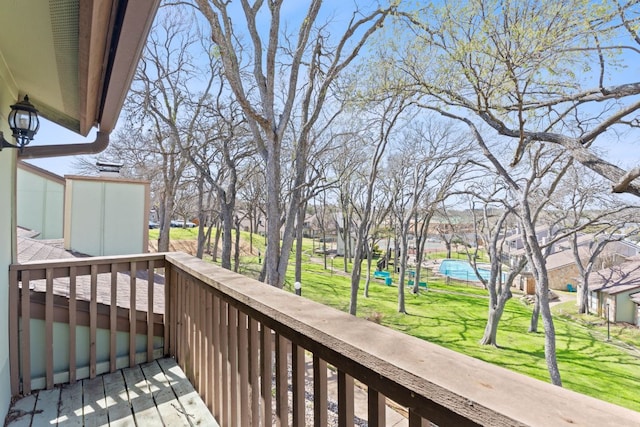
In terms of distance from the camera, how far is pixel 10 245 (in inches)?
90.4

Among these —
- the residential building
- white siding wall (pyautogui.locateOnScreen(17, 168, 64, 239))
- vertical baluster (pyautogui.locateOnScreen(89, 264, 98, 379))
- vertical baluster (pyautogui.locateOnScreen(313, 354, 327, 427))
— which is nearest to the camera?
the residential building

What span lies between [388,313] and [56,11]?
13.7 metres

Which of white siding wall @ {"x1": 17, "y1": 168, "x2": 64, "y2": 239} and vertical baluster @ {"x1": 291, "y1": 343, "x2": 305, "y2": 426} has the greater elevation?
white siding wall @ {"x1": 17, "y1": 168, "x2": 64, "y2": 239}

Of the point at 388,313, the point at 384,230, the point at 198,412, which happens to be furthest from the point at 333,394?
the point at 384,230

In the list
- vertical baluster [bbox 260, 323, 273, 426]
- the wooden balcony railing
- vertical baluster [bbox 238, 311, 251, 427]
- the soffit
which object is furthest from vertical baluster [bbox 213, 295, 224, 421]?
the soffit

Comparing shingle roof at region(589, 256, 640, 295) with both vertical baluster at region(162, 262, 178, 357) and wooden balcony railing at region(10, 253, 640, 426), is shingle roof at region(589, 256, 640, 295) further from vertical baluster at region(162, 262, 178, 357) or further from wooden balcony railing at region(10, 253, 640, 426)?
wooden balcony railing at region(10, 253, 640, 426)

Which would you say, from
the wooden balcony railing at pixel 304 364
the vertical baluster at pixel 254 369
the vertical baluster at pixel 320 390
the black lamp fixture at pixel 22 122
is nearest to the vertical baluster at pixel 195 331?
the wooden balcony railing at pixel 304 364

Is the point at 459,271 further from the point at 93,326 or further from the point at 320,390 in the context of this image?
the point at 320,390

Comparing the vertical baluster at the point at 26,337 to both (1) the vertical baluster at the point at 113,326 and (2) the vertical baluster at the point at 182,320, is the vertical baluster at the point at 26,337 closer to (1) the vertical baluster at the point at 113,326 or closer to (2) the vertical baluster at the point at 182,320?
(1) the vertical baluster at the point at 113,326

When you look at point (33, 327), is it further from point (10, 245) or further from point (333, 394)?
point (333, 394)

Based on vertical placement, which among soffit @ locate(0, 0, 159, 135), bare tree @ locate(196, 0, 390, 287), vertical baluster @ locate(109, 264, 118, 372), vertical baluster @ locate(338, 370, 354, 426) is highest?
bare tree @ locate(196, 0, 390, 287)

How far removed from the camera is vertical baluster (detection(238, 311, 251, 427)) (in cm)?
148

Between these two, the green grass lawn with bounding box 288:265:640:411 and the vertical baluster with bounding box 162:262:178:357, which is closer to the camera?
the vertical baluster with bounding box 162:262:178:357

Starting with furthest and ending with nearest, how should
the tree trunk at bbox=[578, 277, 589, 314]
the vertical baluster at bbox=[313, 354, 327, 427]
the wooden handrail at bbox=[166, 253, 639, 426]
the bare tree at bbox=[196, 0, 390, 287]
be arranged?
1. the tree trunk at bbox=[578, 277, 589, 314]
2. the bare tree at bbox=[196, 0, 390, 287]
3. the vertical baluster at bbox=[313, 354, 327, 427]
4. the wooden handrail at bbox=[166, 253, 639, 426]
